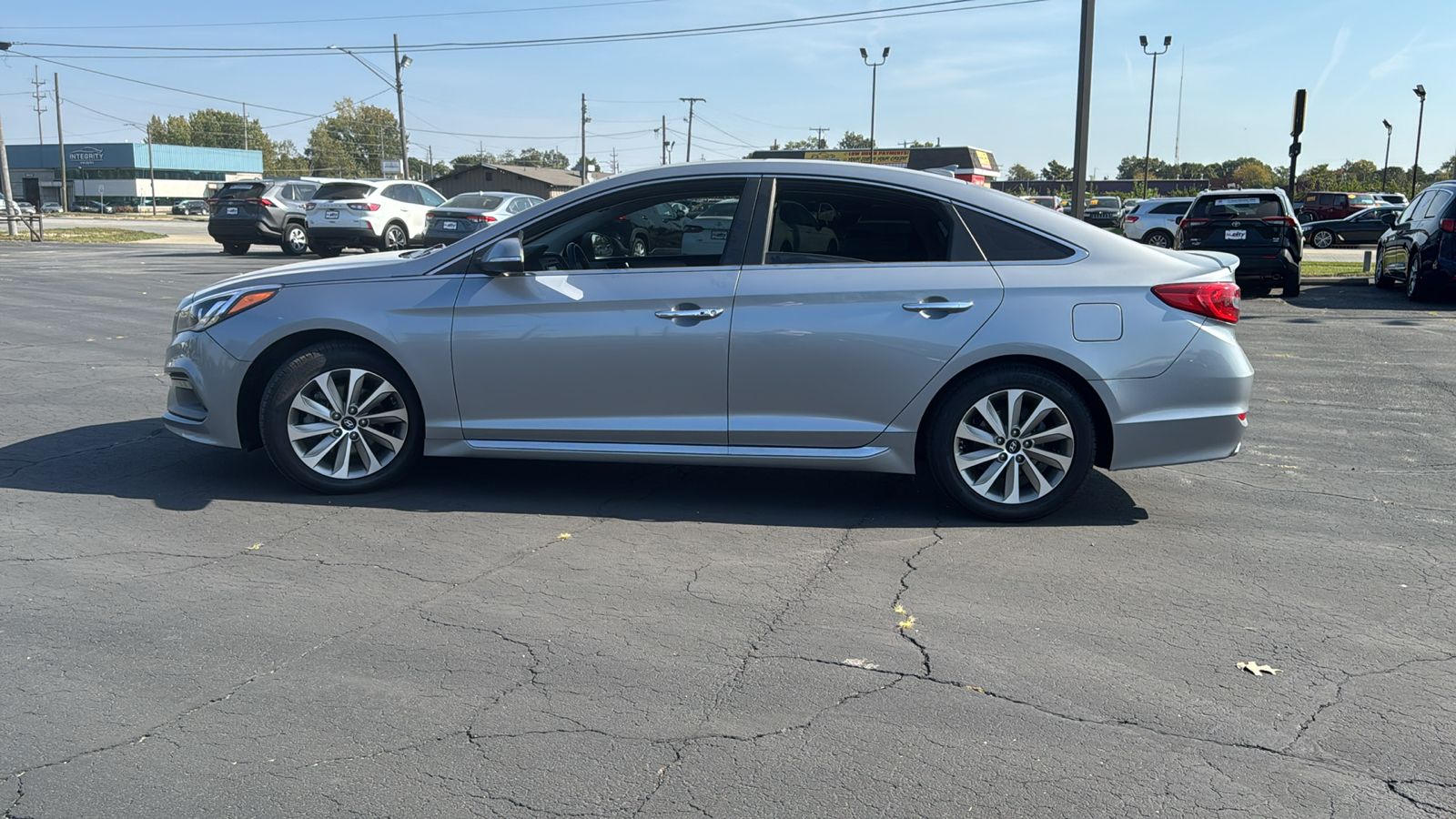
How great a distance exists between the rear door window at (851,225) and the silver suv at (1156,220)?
2491cm

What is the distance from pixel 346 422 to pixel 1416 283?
14.9 meters

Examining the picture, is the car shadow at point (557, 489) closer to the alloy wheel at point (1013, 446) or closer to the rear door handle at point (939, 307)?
the alloy wheel at point (1013, 446)

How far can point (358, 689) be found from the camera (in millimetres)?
3406

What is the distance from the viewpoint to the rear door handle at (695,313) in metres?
5.11

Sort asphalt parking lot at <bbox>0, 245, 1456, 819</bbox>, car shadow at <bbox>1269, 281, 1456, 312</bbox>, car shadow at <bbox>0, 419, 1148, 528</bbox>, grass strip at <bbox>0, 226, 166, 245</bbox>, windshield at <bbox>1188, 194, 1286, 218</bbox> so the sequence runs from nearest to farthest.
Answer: asphalt parking lot at <bbox>0, 245, 1456, 819</bbox> < car shadow at <bbox>0, 419, 1148, 528</bbox> < car shadow at <bbox>1269, 281, 1456, 312</bbox> < windshield at <bbox>1188, 194, 1286, 218</bbox> < grass strip at <bbox>0, 226, 166, 245</bbox>

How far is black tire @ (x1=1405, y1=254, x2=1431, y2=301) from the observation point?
14.9m

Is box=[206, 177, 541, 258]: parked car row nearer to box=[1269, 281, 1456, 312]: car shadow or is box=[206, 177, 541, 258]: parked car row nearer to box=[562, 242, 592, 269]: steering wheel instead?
box=[1269, 281, 1456, 312]: car shadow

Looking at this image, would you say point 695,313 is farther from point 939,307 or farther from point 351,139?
point 351,139

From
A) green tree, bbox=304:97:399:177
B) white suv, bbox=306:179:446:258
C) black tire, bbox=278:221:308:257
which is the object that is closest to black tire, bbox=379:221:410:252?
white suv, bbox=306:179:446:258

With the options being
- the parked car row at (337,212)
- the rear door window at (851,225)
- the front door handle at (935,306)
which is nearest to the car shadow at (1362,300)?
the rear door window at (851,225)

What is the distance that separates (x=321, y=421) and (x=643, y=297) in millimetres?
1731

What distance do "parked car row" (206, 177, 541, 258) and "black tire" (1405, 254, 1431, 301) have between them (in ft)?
51.1

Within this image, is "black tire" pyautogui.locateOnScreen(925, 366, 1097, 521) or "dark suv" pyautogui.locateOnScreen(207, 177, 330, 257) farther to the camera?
"dark suv" pyautogui.locateOnScreen(207, 177, 330, 257)

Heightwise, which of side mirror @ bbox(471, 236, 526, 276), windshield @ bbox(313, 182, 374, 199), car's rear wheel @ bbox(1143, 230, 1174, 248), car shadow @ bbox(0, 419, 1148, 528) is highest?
windshield @ bbox(313, 182, 374, 199)
